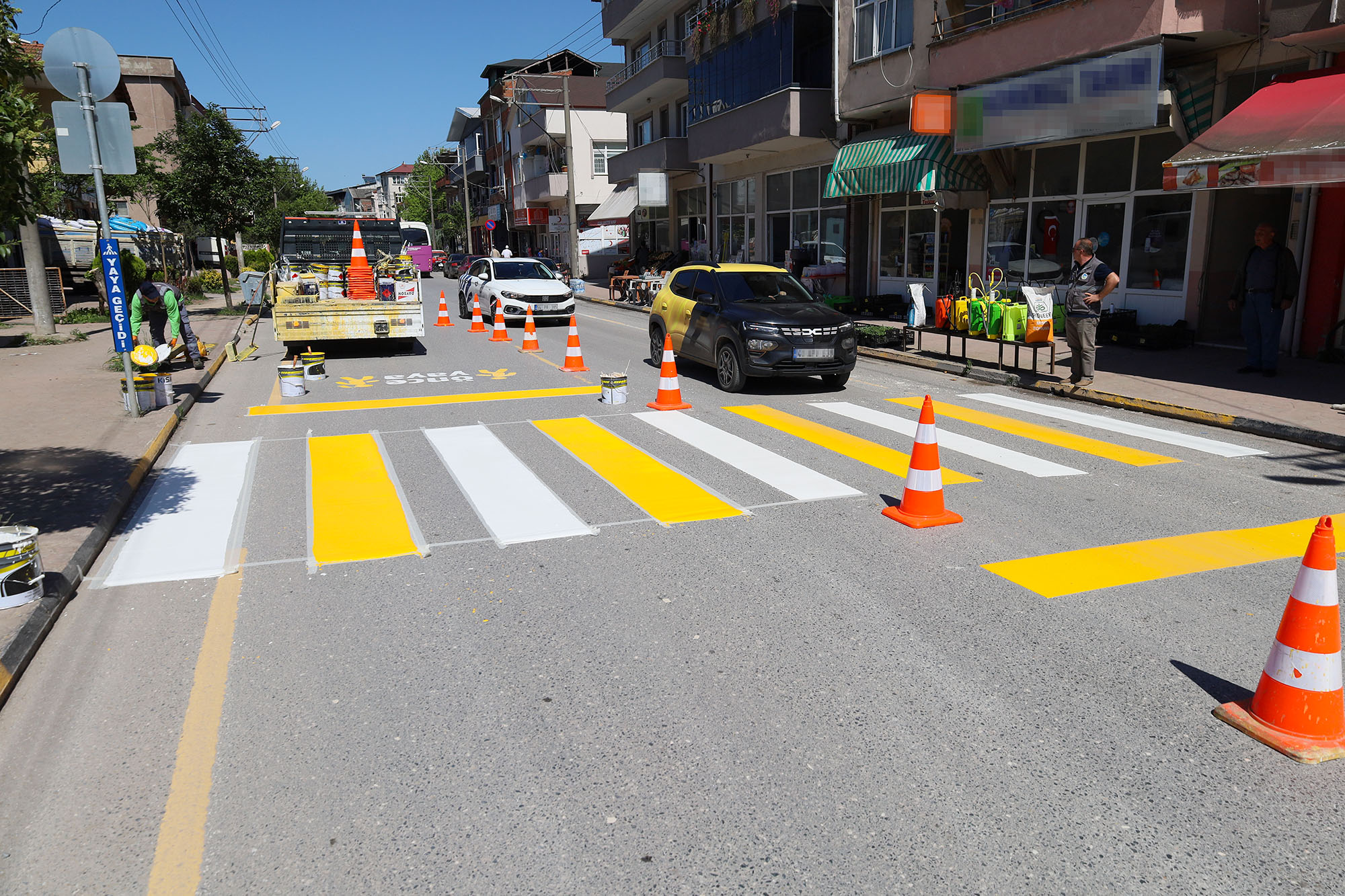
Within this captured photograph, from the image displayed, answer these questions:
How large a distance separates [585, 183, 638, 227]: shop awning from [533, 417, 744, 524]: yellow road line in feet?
95.7

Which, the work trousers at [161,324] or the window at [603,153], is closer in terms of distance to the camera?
the work trousers at [161,324]

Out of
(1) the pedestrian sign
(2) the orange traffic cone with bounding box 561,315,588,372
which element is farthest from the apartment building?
(1) the pedestrian sign

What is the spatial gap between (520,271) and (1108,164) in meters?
13.6

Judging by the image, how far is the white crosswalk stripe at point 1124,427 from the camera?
8.79 metres

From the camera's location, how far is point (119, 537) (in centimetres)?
628

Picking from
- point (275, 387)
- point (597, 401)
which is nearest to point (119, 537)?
point (597, 401)

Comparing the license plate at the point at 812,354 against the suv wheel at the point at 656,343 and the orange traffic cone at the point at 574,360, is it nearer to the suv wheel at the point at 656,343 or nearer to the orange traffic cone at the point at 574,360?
the suv wheel at the point at 656,343

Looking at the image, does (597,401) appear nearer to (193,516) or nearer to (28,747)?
(193,516)

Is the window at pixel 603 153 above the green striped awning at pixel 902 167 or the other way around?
above

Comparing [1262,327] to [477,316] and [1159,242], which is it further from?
[477,316]

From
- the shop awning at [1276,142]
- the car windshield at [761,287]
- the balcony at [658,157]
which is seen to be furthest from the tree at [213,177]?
the shop awning at [1276,142]

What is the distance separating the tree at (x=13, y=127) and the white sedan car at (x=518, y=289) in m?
15.6

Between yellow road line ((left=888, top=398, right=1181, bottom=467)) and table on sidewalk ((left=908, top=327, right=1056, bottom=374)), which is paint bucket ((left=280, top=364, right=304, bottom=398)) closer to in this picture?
yellow road line ((left=888, top=398, right=1181, bottom=467))

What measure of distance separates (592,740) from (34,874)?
6.22 ft
